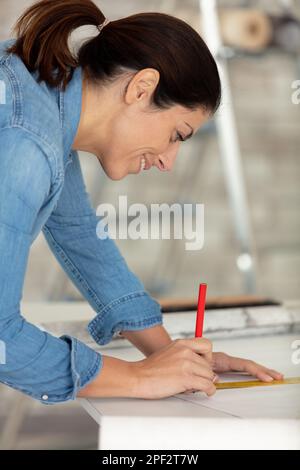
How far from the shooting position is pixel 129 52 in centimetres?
92

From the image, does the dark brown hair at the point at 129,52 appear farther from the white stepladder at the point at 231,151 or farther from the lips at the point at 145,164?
the white stepladder at the point at 231,151

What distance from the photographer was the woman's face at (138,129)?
3.08 ft

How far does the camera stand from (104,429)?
81 centimetres

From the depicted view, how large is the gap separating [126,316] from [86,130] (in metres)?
0.29

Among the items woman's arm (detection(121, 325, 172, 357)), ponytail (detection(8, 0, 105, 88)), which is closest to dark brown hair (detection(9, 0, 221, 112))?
ponytail (detection(8, 0, 105, 88))

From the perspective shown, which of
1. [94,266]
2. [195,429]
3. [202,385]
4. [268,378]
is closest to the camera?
[195,429]

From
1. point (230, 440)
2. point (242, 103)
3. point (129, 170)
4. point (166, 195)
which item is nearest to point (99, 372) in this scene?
point (230, 440)

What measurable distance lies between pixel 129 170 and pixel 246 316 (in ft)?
1.42

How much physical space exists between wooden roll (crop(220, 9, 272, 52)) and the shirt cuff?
4.01ft

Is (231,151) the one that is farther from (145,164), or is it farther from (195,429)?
(195,429)

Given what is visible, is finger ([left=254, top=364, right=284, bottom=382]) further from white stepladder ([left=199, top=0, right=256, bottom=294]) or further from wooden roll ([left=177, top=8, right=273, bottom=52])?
wooden roll ([left=177, top=8, right=273, bottom=52])

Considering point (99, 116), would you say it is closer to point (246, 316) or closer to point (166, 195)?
point (246, 316)

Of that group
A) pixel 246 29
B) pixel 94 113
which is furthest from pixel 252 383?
pixel 246 29

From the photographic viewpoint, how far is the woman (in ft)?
2.68
